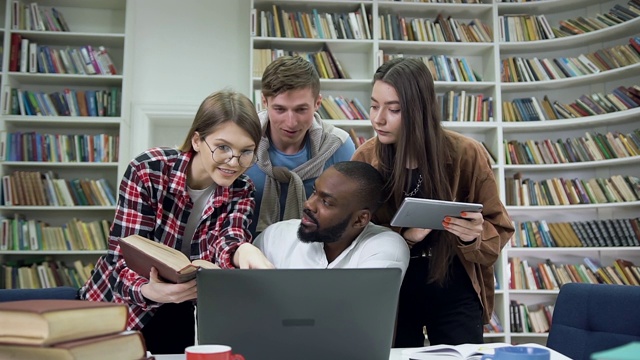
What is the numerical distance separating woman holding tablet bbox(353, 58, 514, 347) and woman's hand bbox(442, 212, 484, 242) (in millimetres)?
50

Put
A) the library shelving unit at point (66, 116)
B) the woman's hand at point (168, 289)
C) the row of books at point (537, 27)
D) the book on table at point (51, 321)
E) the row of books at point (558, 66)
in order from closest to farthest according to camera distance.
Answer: the book on table at point (51, 321) → the woman's hand at point (168, 289) → the library shelving unit at point (66, 116) → the row of books at point (558, 66) → the row of books at point (537, 27)

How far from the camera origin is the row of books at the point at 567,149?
14.7 ft

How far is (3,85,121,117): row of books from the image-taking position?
433 centimetres

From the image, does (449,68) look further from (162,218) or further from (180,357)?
(180,357)

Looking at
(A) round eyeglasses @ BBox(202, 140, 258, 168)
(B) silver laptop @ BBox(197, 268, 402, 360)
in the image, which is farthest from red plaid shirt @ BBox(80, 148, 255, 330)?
(B) silver laptop @ BBox(197, 268, 402, 360)

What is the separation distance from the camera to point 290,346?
1043 mm

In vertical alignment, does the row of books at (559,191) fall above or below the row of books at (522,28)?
below

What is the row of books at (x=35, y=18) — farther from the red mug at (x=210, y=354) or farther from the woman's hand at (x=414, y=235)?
the red mug at (x=210, y=354)

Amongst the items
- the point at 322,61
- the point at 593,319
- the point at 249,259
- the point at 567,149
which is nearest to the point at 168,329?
the point at 249,259

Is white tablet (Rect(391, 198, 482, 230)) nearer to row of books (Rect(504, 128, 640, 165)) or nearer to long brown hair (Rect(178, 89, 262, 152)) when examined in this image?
long brown hair (Rect(178, 89, 262, 152))

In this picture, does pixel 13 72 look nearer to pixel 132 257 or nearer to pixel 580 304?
pixel 132 257

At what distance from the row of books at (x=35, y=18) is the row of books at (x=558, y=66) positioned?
3476 mm

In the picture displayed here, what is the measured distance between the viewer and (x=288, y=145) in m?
2.16

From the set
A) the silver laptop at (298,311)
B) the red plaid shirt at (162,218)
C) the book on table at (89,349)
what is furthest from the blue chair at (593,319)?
the book on table at (89,349)
